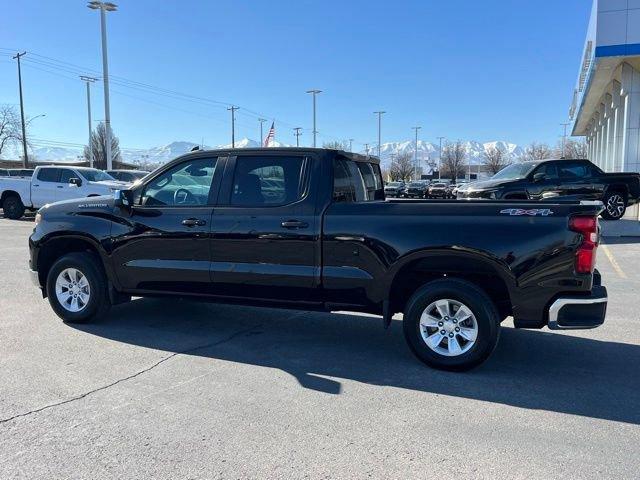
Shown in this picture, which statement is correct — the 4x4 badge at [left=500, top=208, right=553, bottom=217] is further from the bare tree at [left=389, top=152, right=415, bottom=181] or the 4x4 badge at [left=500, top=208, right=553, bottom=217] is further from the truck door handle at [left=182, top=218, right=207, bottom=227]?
the bare tree at [left=389, top=152, right=415, bottom=181]

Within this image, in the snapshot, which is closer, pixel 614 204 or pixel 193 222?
pixel 193 222

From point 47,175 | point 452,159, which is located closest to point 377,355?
point 47,175

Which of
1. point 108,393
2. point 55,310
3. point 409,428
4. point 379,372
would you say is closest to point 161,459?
point 108,393

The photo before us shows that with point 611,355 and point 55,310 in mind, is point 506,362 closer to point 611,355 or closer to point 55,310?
point 611,355

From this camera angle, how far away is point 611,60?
21.0 meters

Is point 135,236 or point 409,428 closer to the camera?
point 409,428

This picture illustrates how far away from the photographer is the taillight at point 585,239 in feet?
14.6

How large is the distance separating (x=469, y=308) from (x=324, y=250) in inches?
53.5

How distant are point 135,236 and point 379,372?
2.87 metres

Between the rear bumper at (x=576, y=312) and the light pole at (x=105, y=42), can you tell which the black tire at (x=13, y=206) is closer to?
the light pole at (x=105, y=42)

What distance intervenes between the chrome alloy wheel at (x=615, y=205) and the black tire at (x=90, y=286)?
14.9 m

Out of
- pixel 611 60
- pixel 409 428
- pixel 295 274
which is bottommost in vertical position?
pixel 409 428

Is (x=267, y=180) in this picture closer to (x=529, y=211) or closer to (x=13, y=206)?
(x=529, y=211)

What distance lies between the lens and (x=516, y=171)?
16438 millimetres
